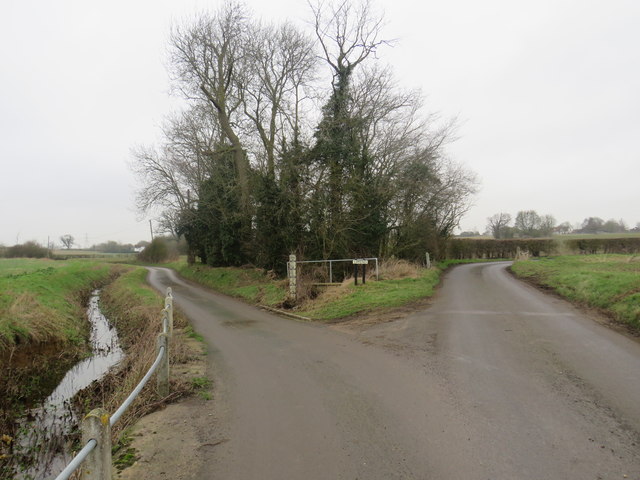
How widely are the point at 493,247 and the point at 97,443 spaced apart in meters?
48.4

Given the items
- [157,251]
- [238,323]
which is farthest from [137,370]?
[157,251]

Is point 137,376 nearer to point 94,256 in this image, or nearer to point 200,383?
point 200,383

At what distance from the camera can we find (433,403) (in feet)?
16.8

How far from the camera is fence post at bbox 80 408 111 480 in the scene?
261 centimetres

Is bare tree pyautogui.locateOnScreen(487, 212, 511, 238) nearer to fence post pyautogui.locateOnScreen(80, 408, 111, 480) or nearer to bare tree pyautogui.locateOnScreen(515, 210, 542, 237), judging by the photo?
bare tree pyautogui.locateOnScreen(515, 210, 542, 237)

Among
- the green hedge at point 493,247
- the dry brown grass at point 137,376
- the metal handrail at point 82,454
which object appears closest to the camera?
the metal handrail at point 82,454

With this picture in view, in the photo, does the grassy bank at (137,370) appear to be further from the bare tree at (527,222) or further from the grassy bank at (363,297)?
the bare tree at (527,222)

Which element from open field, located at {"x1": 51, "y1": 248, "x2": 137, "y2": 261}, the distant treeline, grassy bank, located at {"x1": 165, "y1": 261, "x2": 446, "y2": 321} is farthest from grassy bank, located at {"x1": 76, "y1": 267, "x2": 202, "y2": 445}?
open field, located at {"x1": 51, "y1": 248, "x2": 137, "y2": 261}

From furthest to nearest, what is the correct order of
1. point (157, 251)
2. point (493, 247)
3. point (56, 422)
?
1. point (157, 251)
2. point (493, 247)
3. point (56, 422)

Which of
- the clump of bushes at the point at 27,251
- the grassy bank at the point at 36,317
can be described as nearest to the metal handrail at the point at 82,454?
the grassy bank at the point at 36,317

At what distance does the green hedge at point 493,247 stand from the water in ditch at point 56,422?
119 feet

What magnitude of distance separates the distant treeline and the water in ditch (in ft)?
117

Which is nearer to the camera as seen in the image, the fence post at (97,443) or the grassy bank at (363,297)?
the fence post at (97,443)

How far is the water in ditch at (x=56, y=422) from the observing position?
480 centimetres
